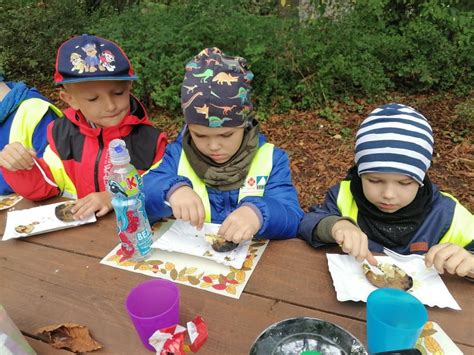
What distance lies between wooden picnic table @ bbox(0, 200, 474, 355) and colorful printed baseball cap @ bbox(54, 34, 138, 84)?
770 millimetres

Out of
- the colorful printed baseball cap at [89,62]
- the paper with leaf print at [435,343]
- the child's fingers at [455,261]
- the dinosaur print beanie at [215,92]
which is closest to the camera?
the paper with leaf print at [435,343]

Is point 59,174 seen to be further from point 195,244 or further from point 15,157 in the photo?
point 195,244

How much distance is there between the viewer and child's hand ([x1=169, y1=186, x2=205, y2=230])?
1.53 meters

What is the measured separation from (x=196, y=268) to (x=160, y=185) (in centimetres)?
43

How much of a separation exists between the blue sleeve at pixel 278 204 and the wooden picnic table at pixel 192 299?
6 centimetres

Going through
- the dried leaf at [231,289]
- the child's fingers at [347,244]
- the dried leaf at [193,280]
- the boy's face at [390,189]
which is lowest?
the dried leaf at [231,289]

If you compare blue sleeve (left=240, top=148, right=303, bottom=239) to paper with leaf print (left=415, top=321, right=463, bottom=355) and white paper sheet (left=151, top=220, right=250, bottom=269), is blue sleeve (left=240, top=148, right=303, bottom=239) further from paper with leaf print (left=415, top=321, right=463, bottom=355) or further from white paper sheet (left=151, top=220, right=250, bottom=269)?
paper with leaf print (left=415, top=321, right=463, bottom=355)

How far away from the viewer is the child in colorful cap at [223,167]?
→ 1560 mm

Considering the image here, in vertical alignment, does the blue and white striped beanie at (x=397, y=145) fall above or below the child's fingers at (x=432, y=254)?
above

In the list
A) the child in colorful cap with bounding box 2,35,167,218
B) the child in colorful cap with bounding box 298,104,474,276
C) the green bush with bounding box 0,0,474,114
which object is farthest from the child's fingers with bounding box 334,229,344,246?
the green bush with bounding box 0,0,474,114

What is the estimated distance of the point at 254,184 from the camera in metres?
1.84

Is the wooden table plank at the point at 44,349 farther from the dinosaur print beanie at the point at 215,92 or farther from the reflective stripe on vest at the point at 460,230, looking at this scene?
the reflective stripe on vest at the point at 460,230

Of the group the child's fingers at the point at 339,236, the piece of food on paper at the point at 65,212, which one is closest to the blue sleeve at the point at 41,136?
the piece of food on paper at the point at 65,212

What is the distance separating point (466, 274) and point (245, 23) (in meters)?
5.12
